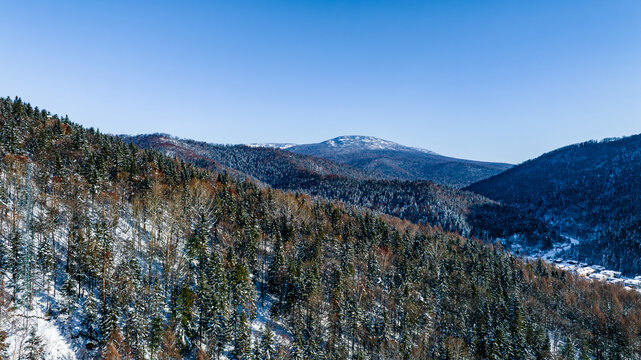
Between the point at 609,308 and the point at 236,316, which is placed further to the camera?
the point at 609,308

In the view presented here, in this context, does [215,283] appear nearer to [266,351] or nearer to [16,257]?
[266,351]

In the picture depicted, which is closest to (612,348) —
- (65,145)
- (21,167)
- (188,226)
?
(188,226)

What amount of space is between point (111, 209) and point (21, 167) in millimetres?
18925

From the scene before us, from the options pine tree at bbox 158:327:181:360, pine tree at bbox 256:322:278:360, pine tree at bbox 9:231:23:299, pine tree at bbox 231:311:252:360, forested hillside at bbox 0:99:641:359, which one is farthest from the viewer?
pine tree at bbox 256:322:278:360

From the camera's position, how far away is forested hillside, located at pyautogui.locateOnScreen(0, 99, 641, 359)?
143ft

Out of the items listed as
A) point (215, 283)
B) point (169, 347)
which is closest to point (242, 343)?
point (169, 347)

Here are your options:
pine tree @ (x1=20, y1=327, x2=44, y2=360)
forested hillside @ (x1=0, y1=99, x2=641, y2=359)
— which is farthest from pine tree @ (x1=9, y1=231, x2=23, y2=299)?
pine tree @ (x1=20, y1=327, x2=44, y2=360)

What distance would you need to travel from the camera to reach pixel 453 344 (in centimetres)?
6188

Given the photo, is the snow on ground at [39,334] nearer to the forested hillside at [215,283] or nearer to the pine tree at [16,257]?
the forested hillside at [215,283]

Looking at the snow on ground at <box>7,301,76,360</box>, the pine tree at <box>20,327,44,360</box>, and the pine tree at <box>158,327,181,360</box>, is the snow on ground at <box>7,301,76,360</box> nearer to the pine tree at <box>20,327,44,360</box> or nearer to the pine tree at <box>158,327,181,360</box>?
the pine tree at <box>20,327,44,360</box>

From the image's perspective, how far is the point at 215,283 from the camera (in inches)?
2149

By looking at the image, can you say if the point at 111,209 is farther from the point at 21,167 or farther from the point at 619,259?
the point at 619,259

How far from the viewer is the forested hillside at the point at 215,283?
43.7 meters

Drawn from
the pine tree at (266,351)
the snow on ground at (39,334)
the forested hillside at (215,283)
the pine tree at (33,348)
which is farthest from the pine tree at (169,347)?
the pine tree at (33,348)
